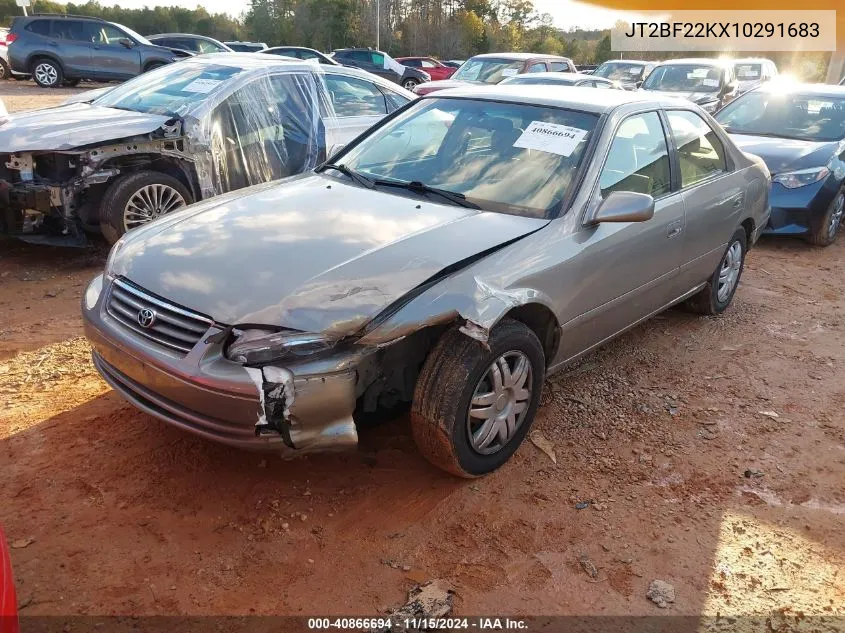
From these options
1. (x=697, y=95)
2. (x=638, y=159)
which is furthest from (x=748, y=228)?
(x=697, y=95)

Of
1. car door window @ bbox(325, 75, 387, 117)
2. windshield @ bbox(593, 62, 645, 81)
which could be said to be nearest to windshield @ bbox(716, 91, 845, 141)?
car door window @ bbox(325, 75, 387, 117)

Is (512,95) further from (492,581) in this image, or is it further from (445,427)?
(492,581)

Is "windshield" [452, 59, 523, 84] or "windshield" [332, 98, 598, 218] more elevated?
"windshield" [452, 59, 523, 84]

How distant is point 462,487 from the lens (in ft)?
10.2

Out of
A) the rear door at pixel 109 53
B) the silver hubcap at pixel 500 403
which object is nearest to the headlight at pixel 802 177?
the silver hubcap at pixel 500 403

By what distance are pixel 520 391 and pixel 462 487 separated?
20.1 inches

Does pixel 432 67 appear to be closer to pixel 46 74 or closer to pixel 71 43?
pixel 71 43

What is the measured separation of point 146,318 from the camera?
2.74 metres

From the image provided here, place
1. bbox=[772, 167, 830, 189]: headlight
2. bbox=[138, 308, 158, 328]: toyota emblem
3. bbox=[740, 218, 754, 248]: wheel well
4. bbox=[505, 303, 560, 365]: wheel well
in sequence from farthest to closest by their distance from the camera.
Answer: bbox=[772, 167, 830, 189]: headlight, bbox=[740, 218, 754, 248]: wheel well, bbox=[505, 303, 560, 365]: wheel well, bbox=[138, 308, 158, 328]: toyota emblem

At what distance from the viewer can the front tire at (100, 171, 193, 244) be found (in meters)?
5.35

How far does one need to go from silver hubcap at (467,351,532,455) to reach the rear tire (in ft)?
60.8

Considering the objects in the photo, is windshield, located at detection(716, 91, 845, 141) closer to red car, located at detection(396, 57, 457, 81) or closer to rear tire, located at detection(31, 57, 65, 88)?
rear tire, located at detection(31, 57, 65, 88)

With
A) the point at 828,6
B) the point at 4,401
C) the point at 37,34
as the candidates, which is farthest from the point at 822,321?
the point at 37,34

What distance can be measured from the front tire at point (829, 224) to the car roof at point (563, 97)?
3881 mm
